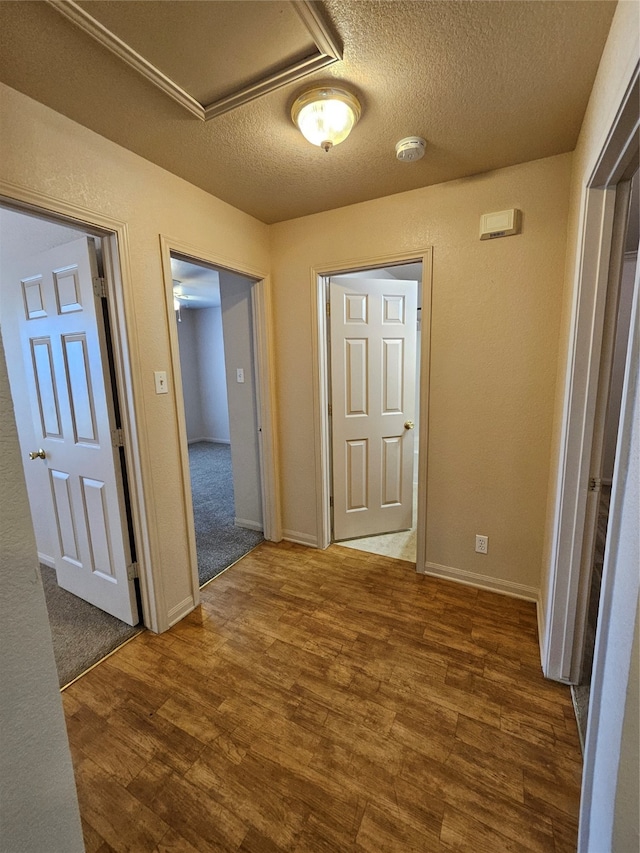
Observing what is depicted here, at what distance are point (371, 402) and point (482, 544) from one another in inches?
48.3

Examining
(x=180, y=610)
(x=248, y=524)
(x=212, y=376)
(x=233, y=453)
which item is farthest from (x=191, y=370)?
(x=180, y=610)

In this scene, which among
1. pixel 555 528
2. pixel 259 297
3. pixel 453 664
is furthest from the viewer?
pixel 259 297

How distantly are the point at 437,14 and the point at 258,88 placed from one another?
2.03 ft

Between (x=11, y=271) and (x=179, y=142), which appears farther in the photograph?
(x=11, y=271)

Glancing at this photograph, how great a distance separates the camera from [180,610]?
202cm

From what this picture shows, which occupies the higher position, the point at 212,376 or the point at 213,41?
the point at 213,41

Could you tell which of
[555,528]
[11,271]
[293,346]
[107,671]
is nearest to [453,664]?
[555,528]

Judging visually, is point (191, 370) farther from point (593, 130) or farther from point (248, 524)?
point (593, 130)

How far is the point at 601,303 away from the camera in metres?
1.33

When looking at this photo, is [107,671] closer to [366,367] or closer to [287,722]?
[287,722]

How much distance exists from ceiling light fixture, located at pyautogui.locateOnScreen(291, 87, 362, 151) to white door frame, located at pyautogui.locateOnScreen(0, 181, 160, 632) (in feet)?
3.07

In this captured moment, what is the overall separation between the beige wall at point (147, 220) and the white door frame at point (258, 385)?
3 centimetres

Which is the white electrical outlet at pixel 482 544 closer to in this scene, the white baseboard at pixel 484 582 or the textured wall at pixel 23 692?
the white baseboard at pixel 484 582

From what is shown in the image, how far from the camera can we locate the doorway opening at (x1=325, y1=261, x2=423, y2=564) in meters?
2.61
